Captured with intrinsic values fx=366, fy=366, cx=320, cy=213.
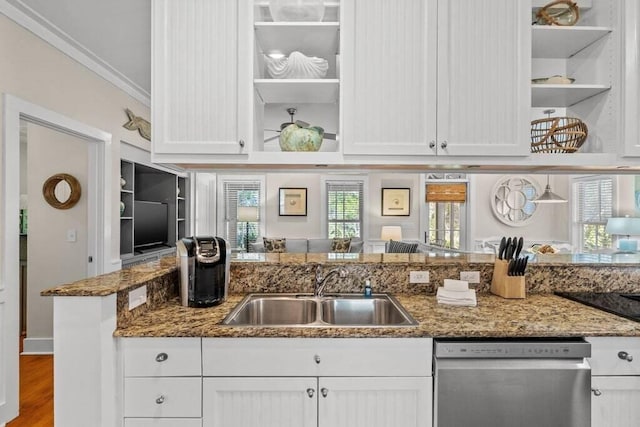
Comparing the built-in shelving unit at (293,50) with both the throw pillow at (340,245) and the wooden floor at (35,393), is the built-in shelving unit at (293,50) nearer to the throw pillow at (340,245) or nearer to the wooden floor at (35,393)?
the wooden floor at (35,393)

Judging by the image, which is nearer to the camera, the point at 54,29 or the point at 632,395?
the point at 632,395

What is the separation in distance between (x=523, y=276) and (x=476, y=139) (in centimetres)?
75

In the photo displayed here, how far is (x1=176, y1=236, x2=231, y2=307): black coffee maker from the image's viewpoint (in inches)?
64.9

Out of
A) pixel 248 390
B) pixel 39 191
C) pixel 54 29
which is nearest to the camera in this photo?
pixel 248 390

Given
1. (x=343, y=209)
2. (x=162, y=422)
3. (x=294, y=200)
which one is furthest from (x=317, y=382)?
(x=294, y=200)

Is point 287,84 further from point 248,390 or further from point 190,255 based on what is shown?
point 248,390

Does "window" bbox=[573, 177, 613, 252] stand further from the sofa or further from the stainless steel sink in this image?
the stainless steel sink

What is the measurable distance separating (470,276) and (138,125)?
375 centimetres

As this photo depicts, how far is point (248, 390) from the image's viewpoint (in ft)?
4.48

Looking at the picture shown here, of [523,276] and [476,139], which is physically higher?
[476,139]

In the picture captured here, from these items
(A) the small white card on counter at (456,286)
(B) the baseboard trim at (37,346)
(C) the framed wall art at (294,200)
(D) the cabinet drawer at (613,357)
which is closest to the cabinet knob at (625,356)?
(D) the cabinet drawer at (613,357)

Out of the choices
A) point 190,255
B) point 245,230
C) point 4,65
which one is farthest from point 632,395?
point 245,230

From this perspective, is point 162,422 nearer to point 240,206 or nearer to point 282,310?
point 282,310

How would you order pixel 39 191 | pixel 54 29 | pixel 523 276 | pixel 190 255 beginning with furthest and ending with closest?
pixel 39 191, pixel 54 29, pixel 523 276, pixel 190 255
